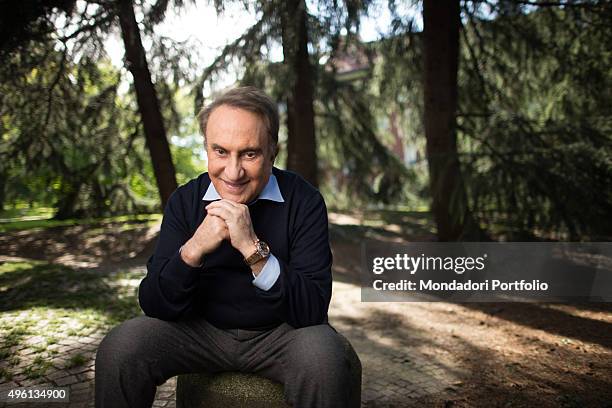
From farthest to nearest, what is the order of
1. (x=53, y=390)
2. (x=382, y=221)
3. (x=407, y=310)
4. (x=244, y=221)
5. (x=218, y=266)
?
(x=382, y=221), (x=407, y=310), (x=53, y=390), (x=218, y=266), (x=244, y=221)

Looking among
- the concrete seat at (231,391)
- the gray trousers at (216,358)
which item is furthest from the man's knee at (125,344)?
the concrete seat at (231,391)

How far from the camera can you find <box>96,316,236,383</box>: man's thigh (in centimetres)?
187

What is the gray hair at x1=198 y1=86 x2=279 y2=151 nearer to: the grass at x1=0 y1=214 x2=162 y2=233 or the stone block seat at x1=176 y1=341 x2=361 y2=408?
the stone block seat at x1=176 y1=341 x2=361 y2=408

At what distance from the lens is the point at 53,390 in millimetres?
2795

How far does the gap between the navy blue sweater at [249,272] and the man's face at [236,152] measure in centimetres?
14

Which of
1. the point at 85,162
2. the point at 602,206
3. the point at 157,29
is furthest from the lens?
the point at 85,162

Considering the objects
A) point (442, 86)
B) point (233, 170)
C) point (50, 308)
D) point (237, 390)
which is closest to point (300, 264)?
point (233, 170)

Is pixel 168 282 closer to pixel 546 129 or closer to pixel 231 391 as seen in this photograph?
pixel 231 391

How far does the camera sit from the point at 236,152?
2.03 m

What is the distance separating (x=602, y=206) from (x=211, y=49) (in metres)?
4.71

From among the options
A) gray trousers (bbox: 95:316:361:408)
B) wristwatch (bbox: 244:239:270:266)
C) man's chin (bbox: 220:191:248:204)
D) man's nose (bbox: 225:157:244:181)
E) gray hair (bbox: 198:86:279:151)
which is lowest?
gray trousers (bbox: 95:316:361:408)

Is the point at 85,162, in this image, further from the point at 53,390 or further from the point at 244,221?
the point at 244,221

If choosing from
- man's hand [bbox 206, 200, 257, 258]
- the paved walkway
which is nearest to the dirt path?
the paved walkway

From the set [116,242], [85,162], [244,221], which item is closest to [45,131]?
[85,162]
